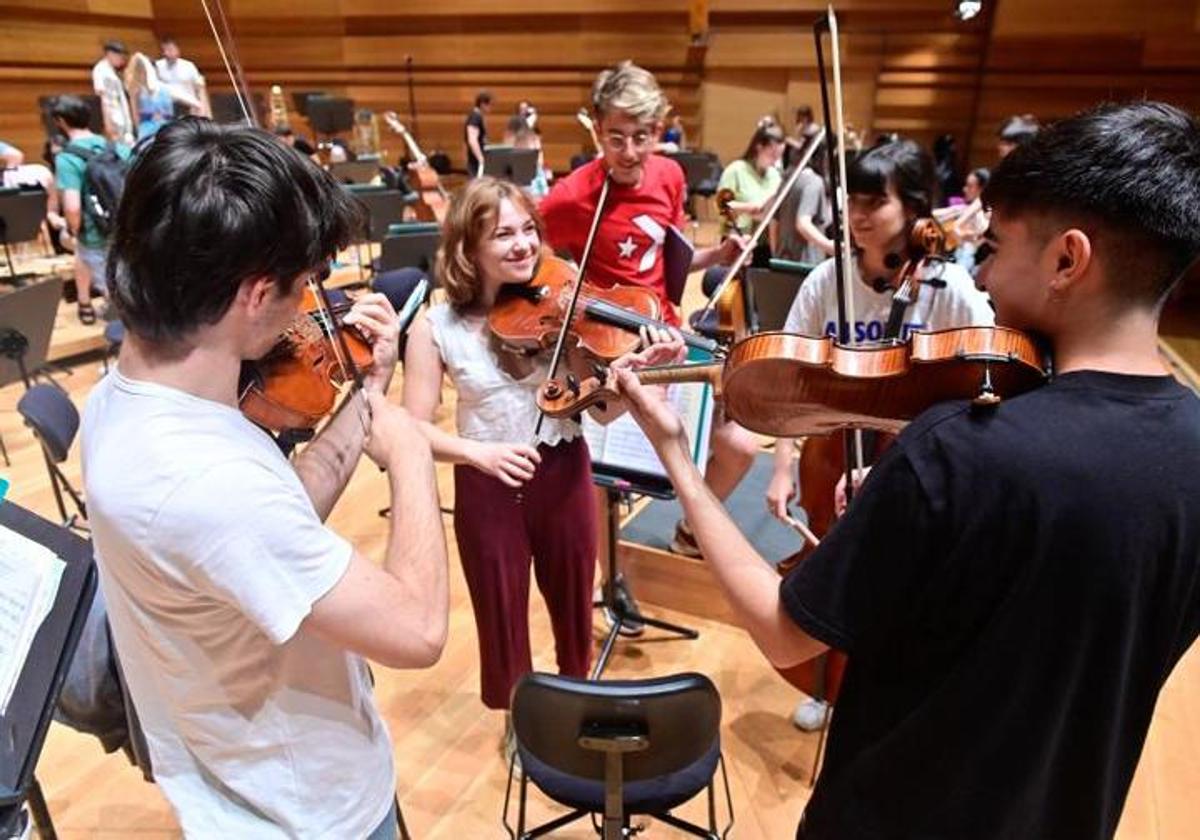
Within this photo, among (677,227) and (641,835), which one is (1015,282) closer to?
(641,835)

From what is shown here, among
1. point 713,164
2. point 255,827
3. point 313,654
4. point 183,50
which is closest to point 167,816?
point 255,827

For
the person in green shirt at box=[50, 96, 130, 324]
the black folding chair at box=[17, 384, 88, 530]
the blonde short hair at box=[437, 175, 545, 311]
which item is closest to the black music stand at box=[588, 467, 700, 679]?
the blonde short hair at box=[437, 175, 545, 311]

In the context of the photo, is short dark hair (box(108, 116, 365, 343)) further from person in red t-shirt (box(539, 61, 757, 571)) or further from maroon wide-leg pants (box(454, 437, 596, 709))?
person in red t-shirt (box(539, 61, 757, 571))

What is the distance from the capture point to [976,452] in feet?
2.81

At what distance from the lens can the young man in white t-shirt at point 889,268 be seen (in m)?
2.18

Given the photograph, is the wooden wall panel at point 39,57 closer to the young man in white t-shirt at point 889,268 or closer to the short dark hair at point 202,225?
the young man in white t-shirt at point 889,268

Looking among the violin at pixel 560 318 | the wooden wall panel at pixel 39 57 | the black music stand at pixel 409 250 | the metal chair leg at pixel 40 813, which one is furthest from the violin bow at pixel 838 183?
the wooden wall panel at pixel 39 57

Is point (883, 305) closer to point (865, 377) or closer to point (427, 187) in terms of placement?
point (865, 377)

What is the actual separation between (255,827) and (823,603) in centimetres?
89

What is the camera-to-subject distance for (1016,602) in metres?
0.90

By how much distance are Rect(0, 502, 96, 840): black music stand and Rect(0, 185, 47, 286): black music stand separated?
617 centimetres

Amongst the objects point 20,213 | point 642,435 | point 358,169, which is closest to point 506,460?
point 642,435

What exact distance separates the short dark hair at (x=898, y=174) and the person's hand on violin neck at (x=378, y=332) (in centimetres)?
138

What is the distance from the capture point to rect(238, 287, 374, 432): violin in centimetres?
141
